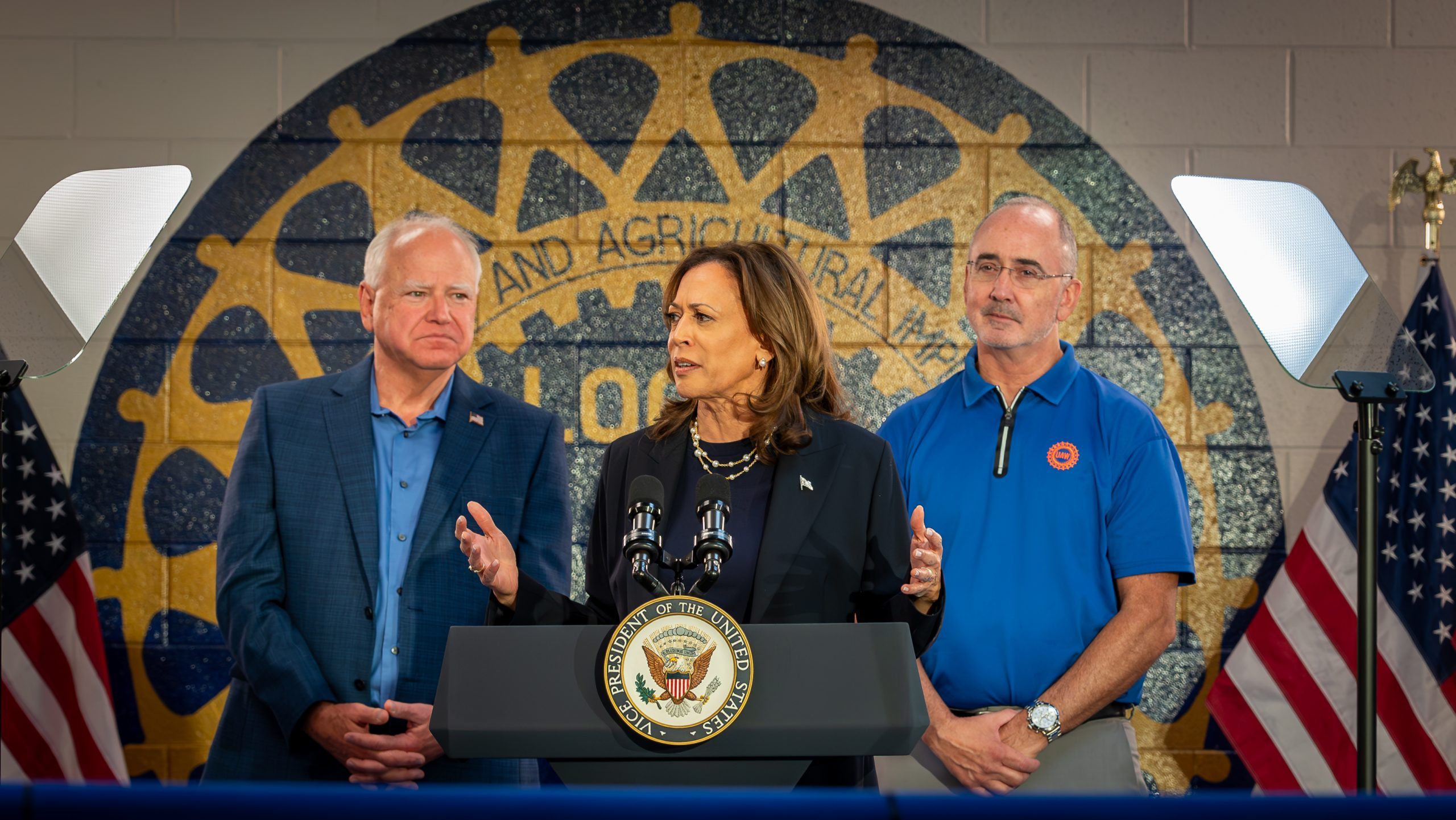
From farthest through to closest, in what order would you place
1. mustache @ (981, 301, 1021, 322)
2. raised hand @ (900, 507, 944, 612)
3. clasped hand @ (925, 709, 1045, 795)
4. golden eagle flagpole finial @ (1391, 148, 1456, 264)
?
golden eagle flagpole finial @ (1391, 148, 1456, 264)
mustache @ (981, 301, 1021, 322)
clasped hand @ (925, 709, 1045, 795)
raised hand @ (900, 507, 944, 612)

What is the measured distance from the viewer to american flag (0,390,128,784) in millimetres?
3113

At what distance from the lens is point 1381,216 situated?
3.35 meters

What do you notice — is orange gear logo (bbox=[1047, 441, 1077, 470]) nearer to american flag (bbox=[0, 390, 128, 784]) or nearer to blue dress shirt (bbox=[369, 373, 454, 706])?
blue dress shirt (bbox=[369, 373, 454, 706])

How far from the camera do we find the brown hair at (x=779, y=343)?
2021 mm

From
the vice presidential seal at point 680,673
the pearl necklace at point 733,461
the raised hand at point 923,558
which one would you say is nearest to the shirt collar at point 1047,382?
the pearl necklace at point 733,461

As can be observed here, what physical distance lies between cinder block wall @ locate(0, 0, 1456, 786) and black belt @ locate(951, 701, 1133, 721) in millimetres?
1409

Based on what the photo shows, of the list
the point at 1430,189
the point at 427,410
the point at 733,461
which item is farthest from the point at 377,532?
the point at 1430,189

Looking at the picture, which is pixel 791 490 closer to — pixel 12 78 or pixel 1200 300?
pixel 1200 300

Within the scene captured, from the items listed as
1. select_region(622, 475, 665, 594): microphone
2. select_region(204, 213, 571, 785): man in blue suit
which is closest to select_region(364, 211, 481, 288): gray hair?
select_region(204, 213, 571, 785): man in blue suit

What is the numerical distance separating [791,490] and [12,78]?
2759 mm

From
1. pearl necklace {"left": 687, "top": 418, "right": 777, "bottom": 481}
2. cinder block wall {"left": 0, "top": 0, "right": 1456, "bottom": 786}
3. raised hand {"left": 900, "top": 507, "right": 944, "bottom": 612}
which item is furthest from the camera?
cinder block wall {"left": 0, "top": 0, "right": 1456, "bottom": 786}

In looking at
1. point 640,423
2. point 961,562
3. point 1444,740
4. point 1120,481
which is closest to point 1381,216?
point 1444,740

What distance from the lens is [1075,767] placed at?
2250 mm

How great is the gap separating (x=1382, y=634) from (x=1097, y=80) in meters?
1.63
